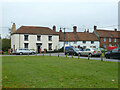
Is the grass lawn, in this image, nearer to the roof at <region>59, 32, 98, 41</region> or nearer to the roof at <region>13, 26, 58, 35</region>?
the roof at <region>13, 26, 58, 35</region>

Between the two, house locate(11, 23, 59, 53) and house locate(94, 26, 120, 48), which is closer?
house locate(11, 23, 59, 53)

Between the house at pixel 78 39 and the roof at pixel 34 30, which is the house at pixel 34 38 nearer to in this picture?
the roof at pixel 34 30

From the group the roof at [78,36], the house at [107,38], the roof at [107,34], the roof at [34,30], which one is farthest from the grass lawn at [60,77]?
the roof at [107,34]

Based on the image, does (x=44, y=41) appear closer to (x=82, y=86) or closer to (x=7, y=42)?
(x=7, y=42)

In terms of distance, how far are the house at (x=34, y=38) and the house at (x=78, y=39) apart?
365 cm

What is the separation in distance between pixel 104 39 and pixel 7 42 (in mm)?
36416

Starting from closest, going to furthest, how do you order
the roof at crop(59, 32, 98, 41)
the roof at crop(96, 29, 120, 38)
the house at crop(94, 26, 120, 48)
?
the roof at crop(59, 32, 98, 41) < the house at crop(94, 26, 120, 48) < the roof at crop(96, 29, 120, 38)

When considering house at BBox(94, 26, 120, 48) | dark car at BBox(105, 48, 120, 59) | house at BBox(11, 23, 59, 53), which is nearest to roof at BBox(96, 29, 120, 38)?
house at BBox(94, 26, 120, 48)

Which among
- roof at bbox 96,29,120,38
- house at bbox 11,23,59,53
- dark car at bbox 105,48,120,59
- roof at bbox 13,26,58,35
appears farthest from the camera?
roof at bbox 96,29,120,38

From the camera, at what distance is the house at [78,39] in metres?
60.3

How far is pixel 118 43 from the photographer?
64750 mm

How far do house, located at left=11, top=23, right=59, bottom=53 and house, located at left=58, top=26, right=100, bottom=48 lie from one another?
12.0 feet

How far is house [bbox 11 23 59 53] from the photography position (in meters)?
52.7

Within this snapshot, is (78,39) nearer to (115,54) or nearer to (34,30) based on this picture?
(34,30)
